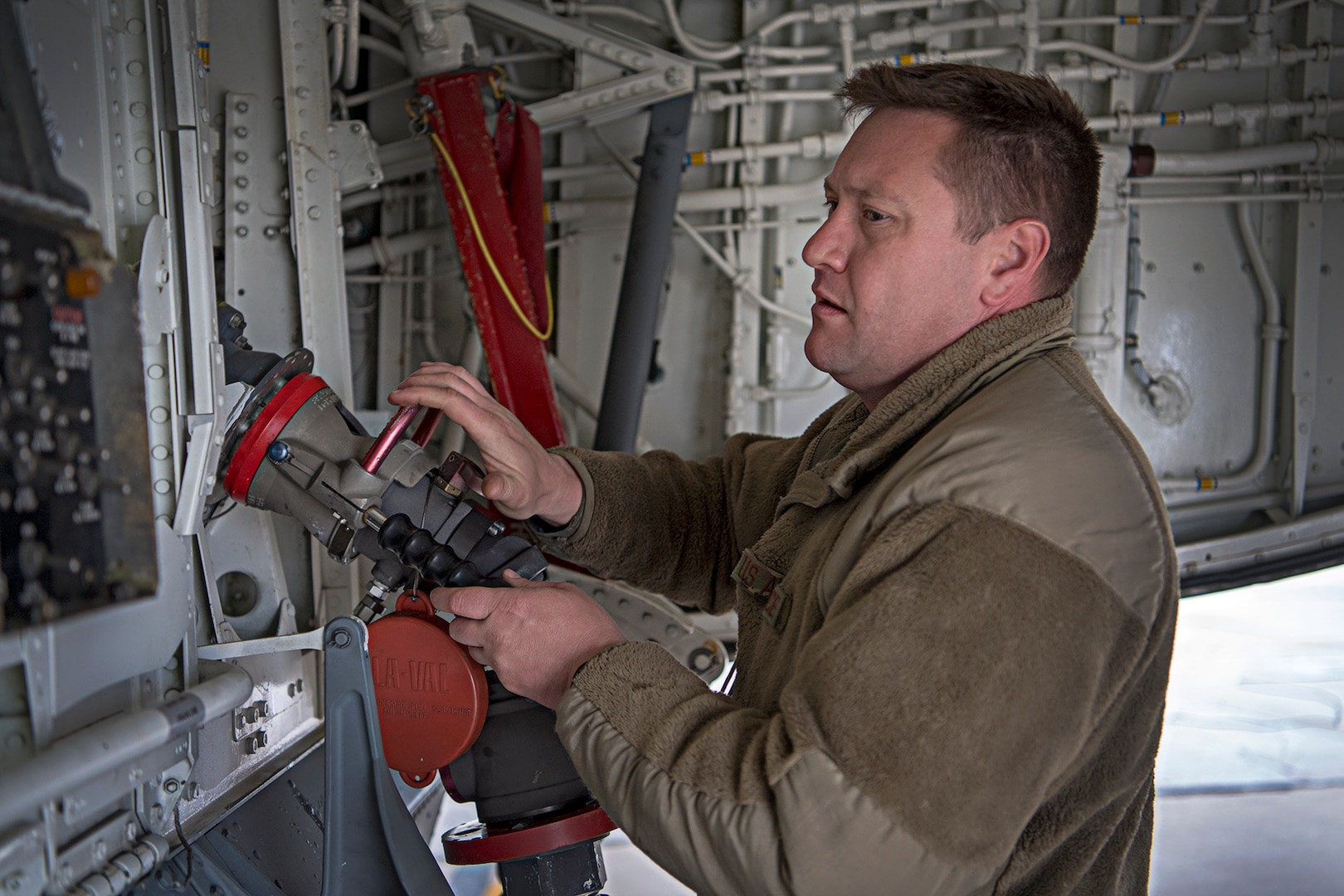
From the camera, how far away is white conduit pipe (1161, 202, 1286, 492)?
3.51m

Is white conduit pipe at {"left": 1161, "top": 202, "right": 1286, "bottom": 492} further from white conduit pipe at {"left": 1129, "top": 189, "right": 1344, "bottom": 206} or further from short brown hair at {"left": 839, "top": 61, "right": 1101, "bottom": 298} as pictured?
short brown hair at {"left": 839, "top": 61, "right": 1101, "bottom": 298}

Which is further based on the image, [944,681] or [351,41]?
[351,41]

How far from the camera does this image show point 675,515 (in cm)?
192

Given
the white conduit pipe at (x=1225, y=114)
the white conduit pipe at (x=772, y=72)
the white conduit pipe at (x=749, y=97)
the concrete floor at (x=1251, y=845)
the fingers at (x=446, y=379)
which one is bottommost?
the concrete floor at (x=1251, y=845)

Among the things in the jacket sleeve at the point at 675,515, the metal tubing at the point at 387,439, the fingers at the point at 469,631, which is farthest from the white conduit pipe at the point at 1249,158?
the fingers at the point at 469,631

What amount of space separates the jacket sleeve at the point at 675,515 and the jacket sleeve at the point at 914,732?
28.3 inches

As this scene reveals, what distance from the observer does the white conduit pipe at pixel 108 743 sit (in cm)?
103

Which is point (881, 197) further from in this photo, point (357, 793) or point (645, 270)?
point (645, 270)

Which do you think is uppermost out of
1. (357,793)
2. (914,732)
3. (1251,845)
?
(914,732)

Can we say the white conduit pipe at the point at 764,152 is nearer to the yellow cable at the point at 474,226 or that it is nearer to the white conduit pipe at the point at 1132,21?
the white conduit pipe at the point at 1132,21

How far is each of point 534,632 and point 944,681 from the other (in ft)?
1.85

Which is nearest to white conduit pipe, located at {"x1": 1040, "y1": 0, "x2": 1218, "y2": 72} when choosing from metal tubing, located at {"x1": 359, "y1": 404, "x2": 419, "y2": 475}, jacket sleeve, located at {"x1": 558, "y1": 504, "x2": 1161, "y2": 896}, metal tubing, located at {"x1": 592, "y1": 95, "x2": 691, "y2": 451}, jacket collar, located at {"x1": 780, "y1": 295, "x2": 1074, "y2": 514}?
metal tubing, located at {"x1": 592, "y1": 95, "x2": 691, "y2": 451}

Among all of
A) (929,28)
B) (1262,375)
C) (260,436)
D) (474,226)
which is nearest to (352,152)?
(474,226)

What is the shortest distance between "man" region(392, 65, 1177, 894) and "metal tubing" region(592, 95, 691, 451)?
4.35ft
